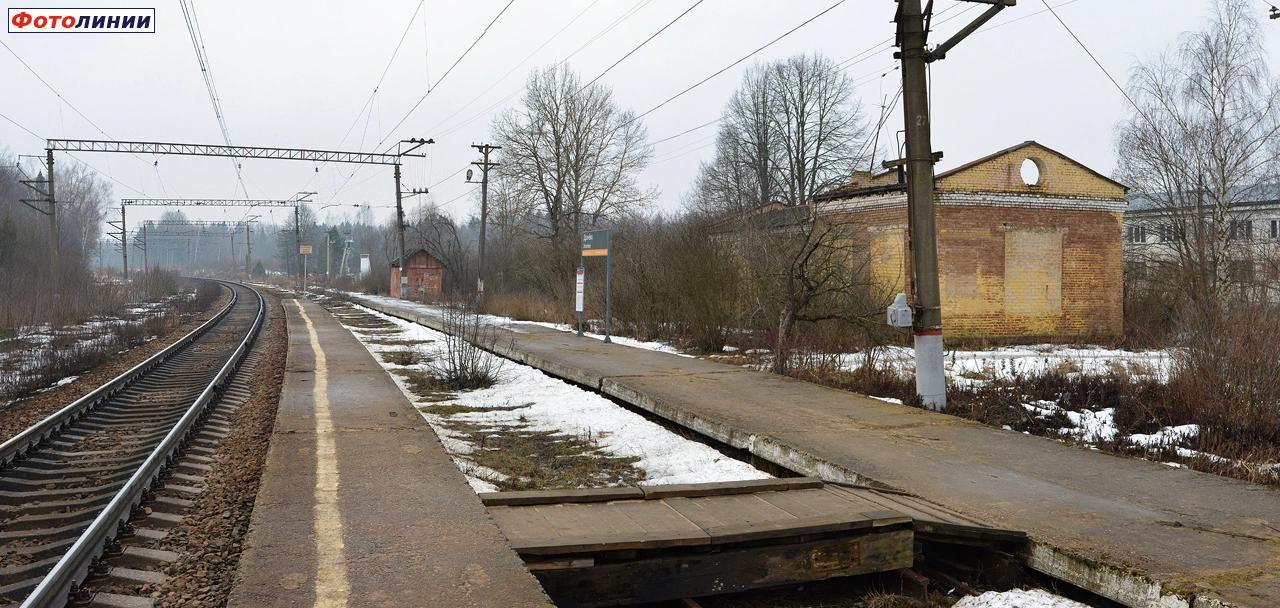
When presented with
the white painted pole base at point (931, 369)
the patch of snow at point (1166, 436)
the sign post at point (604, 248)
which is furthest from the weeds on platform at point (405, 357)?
the patch of snow at point (1166, 436)

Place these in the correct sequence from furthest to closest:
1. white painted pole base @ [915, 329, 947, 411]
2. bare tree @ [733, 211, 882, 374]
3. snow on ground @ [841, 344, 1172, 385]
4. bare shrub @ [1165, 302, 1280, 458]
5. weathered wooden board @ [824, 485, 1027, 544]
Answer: bare tree @ [733, 211, 882, 374], snow on ground @ [841, 344, 1172, 385], white painted pole base @ [915, 329, 947, 411], bare shrub @ [1165, 302, 1280, 458], weathered wooden board @ [824, 485, 1027, 544]

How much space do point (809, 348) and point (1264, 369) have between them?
20.6ft

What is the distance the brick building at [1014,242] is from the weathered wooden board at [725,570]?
15.4 meters

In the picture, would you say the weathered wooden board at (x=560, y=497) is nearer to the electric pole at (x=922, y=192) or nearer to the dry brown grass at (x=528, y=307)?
the electric pole at (x=922, y=192)

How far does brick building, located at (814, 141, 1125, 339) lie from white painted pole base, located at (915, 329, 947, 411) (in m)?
10.3

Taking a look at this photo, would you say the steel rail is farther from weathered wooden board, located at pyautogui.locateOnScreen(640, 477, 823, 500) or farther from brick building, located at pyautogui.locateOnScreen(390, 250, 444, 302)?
A: brick building, located at pyautogui.locateOnScreen(390, 250, 444, 302)

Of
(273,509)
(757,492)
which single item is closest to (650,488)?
(757,492)

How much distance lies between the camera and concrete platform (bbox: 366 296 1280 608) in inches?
179

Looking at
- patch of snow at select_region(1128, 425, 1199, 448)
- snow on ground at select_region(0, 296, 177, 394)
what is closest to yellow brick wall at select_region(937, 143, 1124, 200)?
patch of snow at select_region(1128, 425, 1199, 448)

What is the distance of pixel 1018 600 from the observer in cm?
470

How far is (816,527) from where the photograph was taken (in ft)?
16.6

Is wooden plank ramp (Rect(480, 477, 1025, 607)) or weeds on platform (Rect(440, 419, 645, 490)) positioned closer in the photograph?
wooden plank ramp (Rect(480, 477, 1025, 607))

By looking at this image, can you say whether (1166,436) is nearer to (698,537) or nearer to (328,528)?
(698,537)

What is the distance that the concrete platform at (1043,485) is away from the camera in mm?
4535
